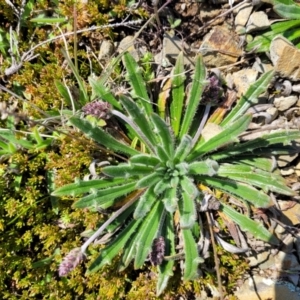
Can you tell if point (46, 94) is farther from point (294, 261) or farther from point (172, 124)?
point (294, 261)

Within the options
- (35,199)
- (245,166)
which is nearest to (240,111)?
(245,166)

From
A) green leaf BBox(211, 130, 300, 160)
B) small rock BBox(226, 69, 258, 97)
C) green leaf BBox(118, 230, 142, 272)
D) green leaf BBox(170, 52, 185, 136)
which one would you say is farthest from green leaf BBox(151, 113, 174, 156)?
small rock BBox(226, 69, 258, 97)

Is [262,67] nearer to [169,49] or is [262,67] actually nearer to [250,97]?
[250,97]

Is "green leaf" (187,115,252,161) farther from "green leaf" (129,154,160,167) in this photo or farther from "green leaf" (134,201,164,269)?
"green leaf" (134,201,164,269)

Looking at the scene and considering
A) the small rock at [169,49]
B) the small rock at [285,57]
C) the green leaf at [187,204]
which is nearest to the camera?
the green leaf at [187,204]

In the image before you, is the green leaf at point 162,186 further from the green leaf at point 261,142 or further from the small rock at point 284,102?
the small rock at point 284,102

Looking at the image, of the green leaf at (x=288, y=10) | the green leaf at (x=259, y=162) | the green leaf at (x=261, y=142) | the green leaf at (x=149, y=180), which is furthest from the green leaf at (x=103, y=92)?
the green leaf at (x=288, y=10)
